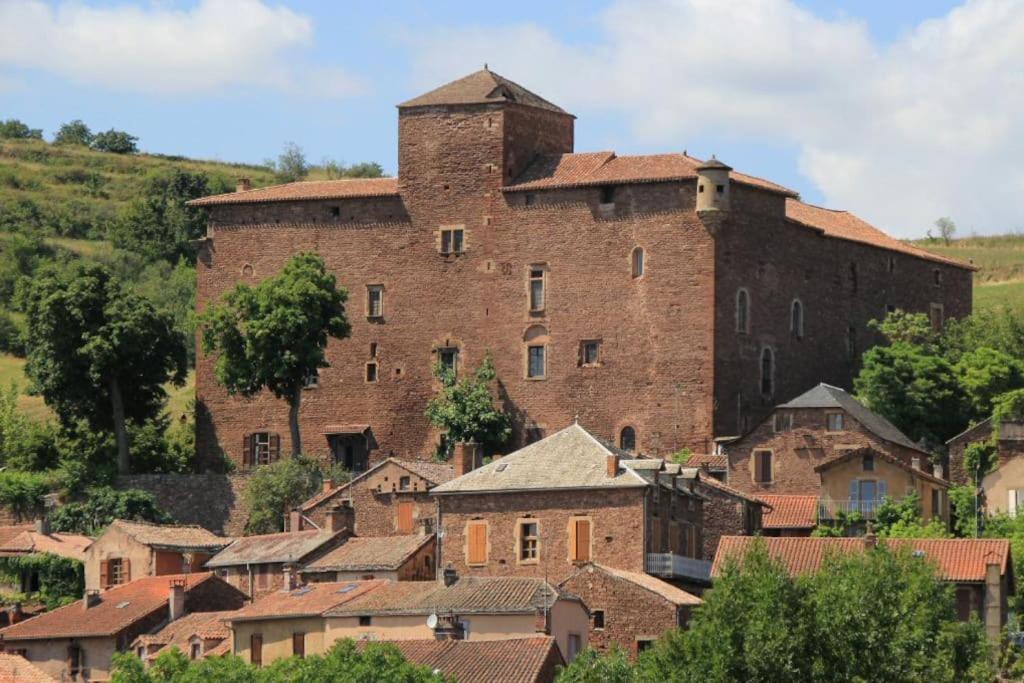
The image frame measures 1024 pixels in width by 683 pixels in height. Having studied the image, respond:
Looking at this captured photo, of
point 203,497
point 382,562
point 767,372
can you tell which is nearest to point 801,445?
point 767,372

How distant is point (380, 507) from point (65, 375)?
14671 millimetres

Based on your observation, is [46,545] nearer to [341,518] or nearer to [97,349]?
[97,349]

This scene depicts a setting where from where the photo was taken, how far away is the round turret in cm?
9119

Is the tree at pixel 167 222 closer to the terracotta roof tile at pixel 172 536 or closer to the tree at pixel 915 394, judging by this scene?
the terracotta roof tile at pixel 172 536

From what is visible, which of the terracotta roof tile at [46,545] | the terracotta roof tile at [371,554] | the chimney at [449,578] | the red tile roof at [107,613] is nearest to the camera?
the chimney at [449,578]

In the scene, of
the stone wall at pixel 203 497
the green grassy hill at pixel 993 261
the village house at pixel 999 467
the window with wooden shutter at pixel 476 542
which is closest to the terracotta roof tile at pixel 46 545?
the stone wall at pixel 203 497

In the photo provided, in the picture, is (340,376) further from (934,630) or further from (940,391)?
(934,630)

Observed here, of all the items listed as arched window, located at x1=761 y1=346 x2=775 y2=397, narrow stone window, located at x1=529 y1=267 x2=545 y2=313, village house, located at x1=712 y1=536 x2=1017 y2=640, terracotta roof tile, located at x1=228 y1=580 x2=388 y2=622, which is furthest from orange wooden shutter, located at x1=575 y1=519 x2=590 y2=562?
narrow stone window, located at x1=529 y1=267 x2=545 y2=313

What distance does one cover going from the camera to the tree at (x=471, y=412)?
9281cm

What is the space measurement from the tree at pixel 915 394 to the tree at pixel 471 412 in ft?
38.0

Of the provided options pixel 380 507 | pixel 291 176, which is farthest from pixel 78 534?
pixel 291 176

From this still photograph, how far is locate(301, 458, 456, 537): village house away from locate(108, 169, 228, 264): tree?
166 feet

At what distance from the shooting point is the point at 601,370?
92500mm

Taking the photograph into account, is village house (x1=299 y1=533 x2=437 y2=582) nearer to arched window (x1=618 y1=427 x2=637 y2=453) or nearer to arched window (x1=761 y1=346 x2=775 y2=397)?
arched window (x1=618 y1=427 x2=637 y2=453)
